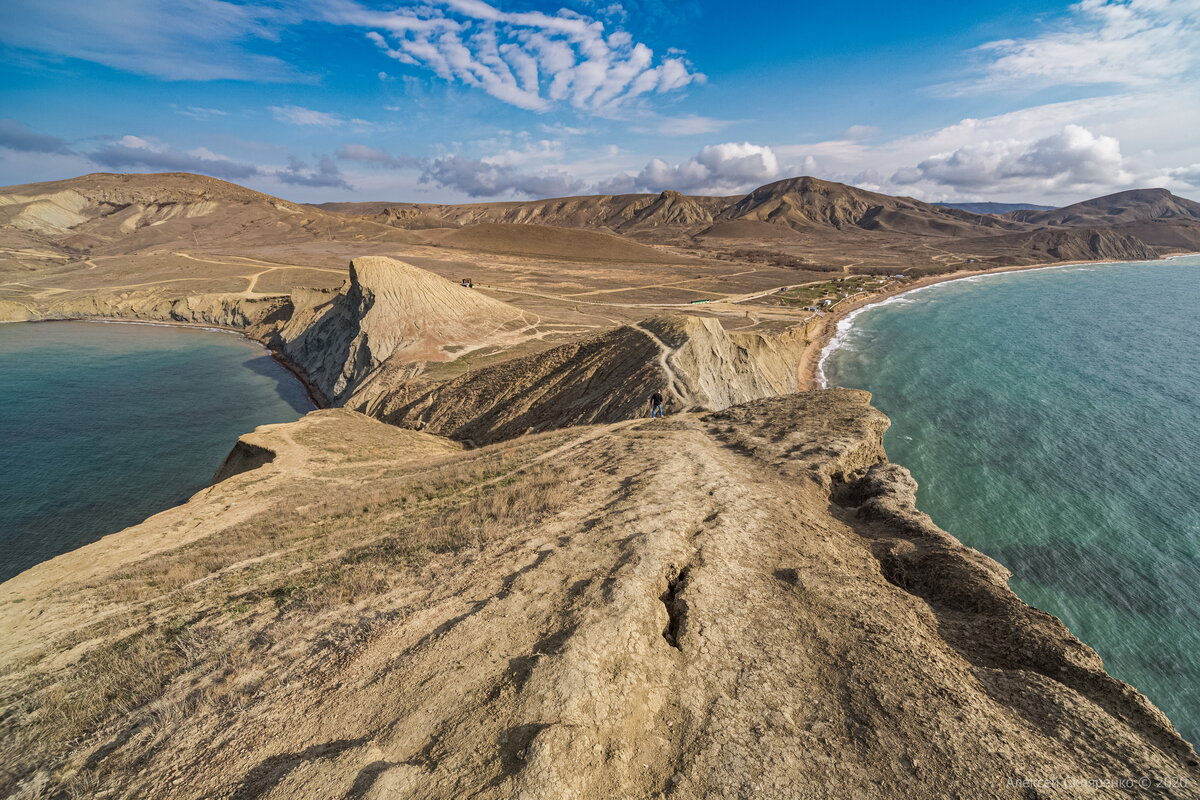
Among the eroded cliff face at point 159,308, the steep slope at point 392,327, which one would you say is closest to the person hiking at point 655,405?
the steep slope at point 392,327

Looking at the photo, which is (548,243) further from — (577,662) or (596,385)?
(577,662)

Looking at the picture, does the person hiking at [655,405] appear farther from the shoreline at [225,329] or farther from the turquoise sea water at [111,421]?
the shoreline at [225,329]

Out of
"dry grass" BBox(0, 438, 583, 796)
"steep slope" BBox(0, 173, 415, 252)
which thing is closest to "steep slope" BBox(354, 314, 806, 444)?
"dry grass" BBox(0, 438, 583, 796)

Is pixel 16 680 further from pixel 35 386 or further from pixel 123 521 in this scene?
pixel 35 386

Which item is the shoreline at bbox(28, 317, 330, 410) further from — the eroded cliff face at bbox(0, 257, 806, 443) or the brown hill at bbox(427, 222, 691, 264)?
the brown hill at bbox(427, 222, 691, 264)

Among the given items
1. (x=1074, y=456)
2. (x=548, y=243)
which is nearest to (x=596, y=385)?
(x=1074, y=456)
